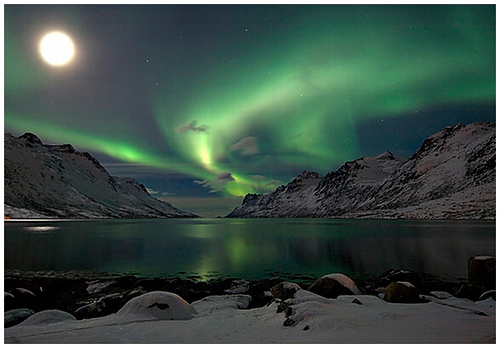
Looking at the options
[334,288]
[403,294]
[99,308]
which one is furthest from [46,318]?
[403,294]

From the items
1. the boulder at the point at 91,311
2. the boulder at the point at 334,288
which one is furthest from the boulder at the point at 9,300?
the boulder at the point at 334,288

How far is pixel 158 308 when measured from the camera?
790 cm

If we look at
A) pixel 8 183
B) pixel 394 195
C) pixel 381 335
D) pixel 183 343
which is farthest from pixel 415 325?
pixel 394 195

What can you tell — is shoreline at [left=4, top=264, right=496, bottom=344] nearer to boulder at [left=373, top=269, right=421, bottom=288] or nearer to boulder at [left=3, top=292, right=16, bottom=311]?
boulder at [left=3, top=292, right=16, bottom=311]

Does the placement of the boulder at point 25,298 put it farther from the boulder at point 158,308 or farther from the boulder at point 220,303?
the boulder at point 220,303

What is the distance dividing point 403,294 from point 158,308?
271 inches

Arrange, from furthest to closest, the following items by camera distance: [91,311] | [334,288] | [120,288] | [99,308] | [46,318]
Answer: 1. [120,288]
2. [334,288]
3. [99,308]
4. [91,311]
5. [46,318]

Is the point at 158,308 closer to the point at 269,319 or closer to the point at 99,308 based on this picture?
the point at 269,319

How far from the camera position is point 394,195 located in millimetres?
194125

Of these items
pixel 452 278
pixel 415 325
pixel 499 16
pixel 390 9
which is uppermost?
pixel 390 9

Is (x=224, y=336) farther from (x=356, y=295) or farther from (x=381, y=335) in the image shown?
(x=356, y=295)

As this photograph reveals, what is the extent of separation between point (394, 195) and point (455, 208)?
64.9 m

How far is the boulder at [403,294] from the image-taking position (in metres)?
9.29

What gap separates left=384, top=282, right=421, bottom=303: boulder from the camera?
30.5ft
